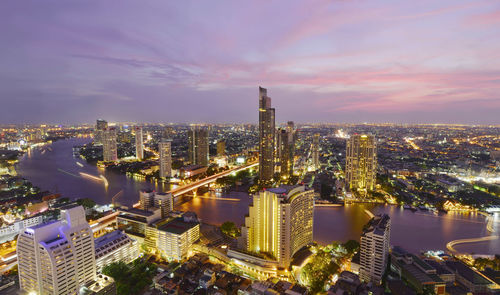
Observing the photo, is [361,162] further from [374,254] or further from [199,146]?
[199,146]

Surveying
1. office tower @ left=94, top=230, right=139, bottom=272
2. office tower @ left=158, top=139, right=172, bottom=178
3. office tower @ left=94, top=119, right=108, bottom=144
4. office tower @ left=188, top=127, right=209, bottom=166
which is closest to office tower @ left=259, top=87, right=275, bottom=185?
office tower @ left=188, top=127, right=209, bottom=166

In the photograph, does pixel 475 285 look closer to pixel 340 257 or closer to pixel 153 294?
pixel 340 257

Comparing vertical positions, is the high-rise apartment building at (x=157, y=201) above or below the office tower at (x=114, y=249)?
above

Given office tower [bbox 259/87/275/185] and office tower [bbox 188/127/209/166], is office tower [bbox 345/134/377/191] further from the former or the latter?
office tower [bbox 188/127/209/166]

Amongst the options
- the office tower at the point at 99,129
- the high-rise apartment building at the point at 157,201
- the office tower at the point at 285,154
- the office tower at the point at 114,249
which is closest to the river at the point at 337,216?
the high-rise apartment building at the point at 157,201

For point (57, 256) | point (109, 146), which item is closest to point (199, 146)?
point (109, 146)

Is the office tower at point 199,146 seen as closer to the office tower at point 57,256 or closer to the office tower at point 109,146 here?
the office tower at point 109,146
